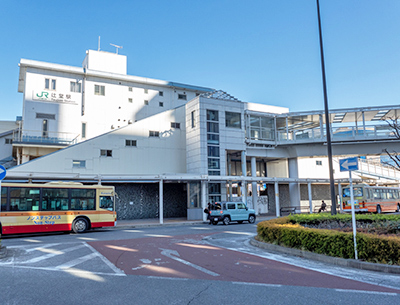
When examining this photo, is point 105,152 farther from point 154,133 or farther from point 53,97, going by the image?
point 53,97

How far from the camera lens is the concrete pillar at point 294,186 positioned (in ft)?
125

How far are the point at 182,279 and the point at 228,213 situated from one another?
18296mm

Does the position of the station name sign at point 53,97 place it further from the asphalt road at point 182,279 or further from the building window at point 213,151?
the asphalt road at point 182,279

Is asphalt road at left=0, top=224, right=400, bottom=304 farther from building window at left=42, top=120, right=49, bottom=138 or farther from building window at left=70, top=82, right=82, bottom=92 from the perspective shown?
building window at left=70, top=82, right=82, bottom=92

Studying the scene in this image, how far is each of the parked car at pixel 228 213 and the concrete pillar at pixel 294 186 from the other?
13.3 meters

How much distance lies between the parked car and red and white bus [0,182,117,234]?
324 inches

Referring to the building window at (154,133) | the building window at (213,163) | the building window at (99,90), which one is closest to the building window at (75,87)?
the building window at (99,90)

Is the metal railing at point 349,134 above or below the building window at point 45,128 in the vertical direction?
below

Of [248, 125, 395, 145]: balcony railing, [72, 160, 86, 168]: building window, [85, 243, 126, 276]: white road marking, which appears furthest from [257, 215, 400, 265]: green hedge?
[248, 125, 395, 145]: balcony railing

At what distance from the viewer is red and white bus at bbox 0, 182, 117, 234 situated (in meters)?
17.4

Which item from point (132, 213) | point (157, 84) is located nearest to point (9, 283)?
point (132, 213)

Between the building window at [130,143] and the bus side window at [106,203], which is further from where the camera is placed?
the building window at [130,143]

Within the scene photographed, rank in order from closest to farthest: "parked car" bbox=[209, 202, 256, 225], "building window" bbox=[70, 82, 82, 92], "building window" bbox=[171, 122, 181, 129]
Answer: "parked car" bbox=[209, 202, 256, 225]
"building window" bbox=[171, 122, 181, 129]
"building window" bbox=[70, 82, 82, 92]

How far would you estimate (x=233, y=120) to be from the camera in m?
35.4
